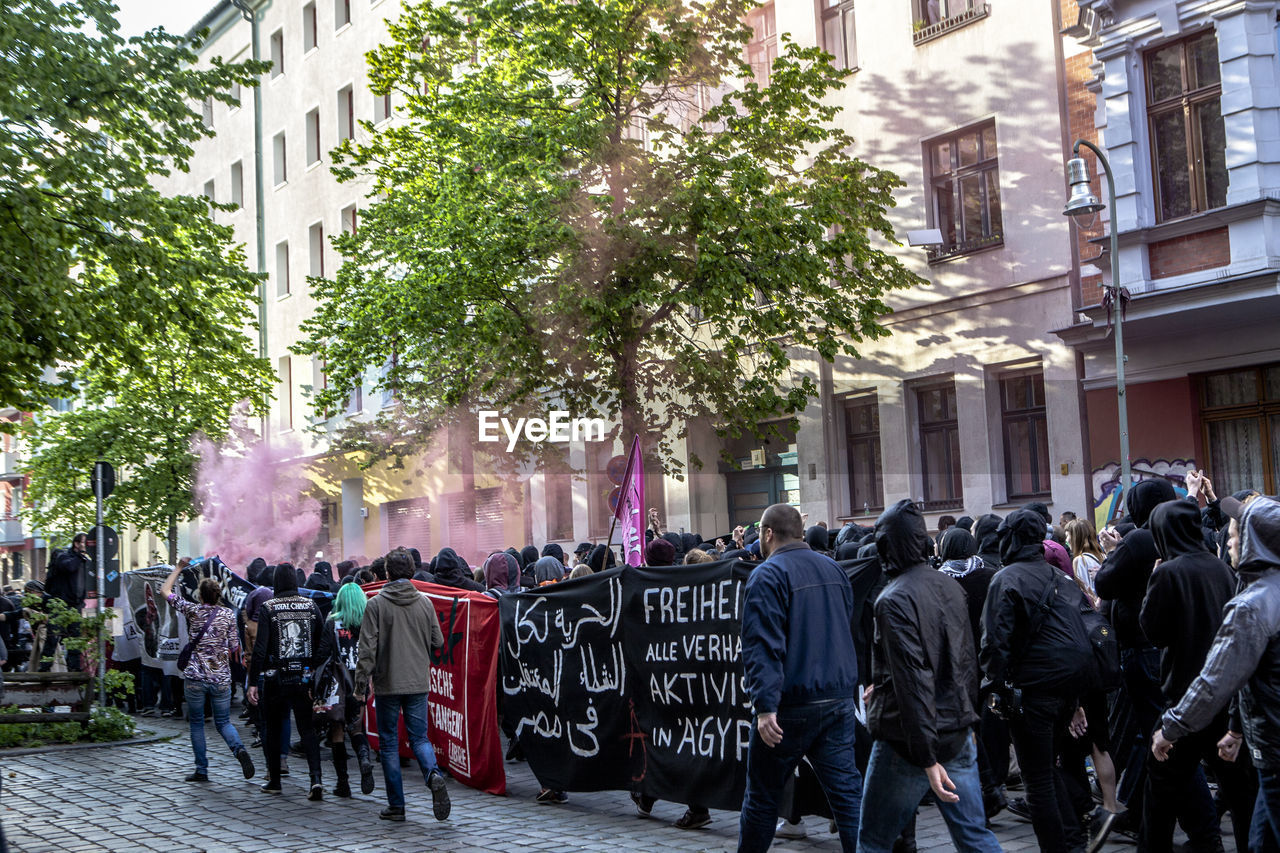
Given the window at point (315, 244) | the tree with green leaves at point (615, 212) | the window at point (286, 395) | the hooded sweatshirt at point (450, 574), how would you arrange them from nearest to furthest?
1. the hooded sweatshirt at point (450, 574)
2. the tree with green leaves at point (615, 212)
3. the window at point (315, 244)
4. the window at point (286, 395)

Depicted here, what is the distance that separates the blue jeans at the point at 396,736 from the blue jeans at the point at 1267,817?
19.9 ft

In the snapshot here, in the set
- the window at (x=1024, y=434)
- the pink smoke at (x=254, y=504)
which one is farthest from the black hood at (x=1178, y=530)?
the pink smoke at (x=254, y=504)

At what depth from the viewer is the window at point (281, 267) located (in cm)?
4450

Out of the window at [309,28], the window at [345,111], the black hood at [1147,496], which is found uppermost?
the window at [309,28]

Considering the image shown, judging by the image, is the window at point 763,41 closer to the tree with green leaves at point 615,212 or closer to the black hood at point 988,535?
the tree with green leaves at point 615,212

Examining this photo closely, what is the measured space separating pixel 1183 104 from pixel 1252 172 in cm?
160

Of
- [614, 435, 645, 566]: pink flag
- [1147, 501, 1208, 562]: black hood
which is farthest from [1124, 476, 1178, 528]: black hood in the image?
[614, 435, 645, 566]: pink flag

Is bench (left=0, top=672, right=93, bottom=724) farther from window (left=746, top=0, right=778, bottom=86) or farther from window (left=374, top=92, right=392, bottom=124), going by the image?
window (left=374, top=92, right=392, bottom=124)

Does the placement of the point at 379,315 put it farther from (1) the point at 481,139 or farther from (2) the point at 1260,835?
(2) the point at 1260,835

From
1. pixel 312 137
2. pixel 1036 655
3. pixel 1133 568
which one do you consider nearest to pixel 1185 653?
pixel 1036 655

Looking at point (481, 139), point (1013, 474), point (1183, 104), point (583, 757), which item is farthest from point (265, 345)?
point (583, 757)

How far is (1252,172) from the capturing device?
16.6m

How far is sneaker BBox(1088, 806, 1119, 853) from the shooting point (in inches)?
303

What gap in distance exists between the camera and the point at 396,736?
10266 mm
